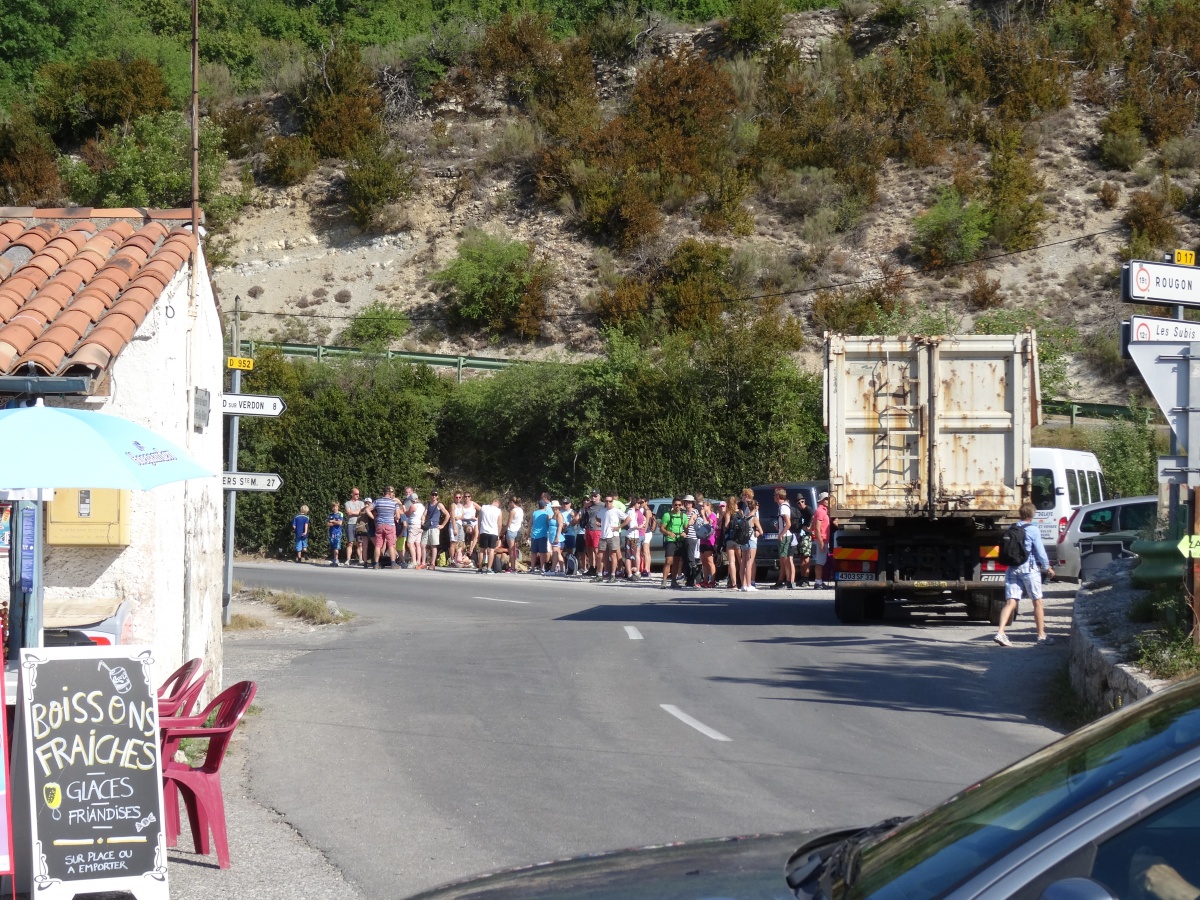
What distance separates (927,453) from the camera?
52.1 feet

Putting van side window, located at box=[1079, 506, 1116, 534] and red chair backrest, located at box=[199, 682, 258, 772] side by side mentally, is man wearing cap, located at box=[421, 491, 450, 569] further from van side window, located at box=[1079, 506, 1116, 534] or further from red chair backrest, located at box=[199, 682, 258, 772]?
red chair backrest, located at box=[199, 682, 258, 772]

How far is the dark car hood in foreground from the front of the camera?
2.83m

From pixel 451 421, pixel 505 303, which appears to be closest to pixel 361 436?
pixel 451 421

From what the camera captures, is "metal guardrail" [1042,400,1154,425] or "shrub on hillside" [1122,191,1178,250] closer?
"metal guardrail" [1042,400,1154,425]

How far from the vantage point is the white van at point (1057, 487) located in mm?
22641

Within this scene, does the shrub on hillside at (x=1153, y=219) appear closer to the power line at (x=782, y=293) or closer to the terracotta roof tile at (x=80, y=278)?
the power line at (x=782, y=293)

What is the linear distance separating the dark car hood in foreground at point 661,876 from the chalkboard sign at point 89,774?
9.67ft

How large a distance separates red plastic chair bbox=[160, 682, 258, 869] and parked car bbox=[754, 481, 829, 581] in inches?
679

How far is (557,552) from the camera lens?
2819cm

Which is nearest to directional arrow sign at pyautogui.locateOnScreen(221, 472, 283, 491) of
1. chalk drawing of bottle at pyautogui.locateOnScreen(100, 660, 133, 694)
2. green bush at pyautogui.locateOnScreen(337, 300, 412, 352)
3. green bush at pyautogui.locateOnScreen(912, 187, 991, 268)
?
chalk drawing of bottle at pyautogui.locateOnScreen(100, 660, 133, 694)

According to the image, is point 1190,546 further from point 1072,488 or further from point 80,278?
point 1072,488

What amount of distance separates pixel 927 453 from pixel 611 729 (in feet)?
24.9

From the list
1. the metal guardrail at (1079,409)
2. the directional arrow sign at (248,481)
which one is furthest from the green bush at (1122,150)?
the directional arrow sign at (248,481)

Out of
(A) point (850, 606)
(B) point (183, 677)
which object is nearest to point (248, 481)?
(B) point (183, 677)
